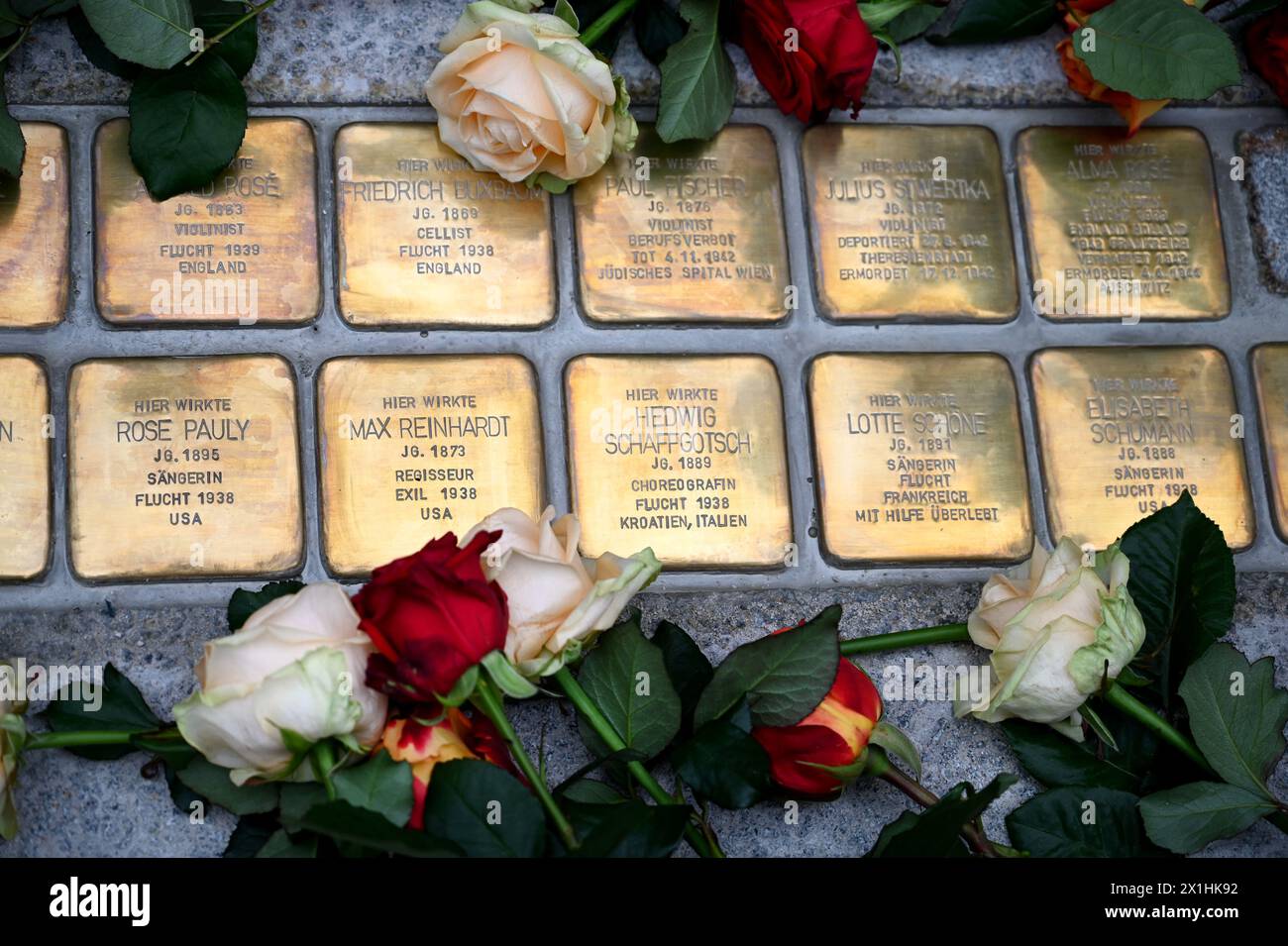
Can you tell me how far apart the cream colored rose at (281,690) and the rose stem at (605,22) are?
0.57 metres

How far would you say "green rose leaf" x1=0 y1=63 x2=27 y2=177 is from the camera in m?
1.02

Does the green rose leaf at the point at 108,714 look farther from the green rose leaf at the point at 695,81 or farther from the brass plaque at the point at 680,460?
the green rose leaf at the point at 695,81

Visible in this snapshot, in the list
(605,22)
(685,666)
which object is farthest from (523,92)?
(685,666)

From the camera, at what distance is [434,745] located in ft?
2.80

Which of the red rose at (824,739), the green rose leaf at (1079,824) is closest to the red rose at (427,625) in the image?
the red rose at (824,739)

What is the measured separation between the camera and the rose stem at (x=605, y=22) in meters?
1.12

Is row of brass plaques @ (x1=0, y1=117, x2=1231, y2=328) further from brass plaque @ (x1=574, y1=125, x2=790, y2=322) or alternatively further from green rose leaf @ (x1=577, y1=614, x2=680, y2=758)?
green rose leaf @ (x1=577, y1=614, x2=680, y2=758)

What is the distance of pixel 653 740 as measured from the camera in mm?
917

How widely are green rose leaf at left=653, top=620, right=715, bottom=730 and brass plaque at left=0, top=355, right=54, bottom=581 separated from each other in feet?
1.64

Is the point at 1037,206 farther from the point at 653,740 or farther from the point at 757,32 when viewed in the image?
the point at 653,740
